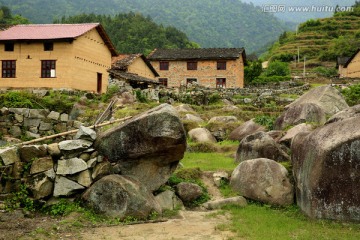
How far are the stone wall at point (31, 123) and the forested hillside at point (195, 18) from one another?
362ft

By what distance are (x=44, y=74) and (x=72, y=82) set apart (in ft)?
7.81

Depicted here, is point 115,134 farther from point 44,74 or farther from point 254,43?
point 254,43

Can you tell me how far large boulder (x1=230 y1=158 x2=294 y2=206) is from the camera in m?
13.0

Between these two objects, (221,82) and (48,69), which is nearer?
(48,69)

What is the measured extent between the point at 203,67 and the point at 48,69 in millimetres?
25066

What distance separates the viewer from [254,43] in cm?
A: 16850

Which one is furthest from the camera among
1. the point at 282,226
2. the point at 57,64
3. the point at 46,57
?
the point at 46,57

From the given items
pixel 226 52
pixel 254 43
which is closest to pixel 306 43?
pixel 226 52

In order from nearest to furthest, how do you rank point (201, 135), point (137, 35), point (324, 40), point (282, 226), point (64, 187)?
1. point (282, 226)
2. point (64, 187)
3. point (201, 135)
4. point (137, 35)
5. point (324, 40)

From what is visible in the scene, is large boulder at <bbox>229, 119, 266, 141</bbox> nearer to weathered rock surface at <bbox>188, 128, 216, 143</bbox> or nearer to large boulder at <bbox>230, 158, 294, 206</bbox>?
weathered rock surface at <bbox>188, 128, 216, 143</bbox>

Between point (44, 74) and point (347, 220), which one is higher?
point (44, 74)

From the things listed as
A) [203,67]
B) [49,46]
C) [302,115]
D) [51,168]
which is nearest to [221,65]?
[203,67]

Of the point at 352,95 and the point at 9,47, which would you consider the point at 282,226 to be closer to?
the point at 9,47

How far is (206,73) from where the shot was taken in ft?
173
